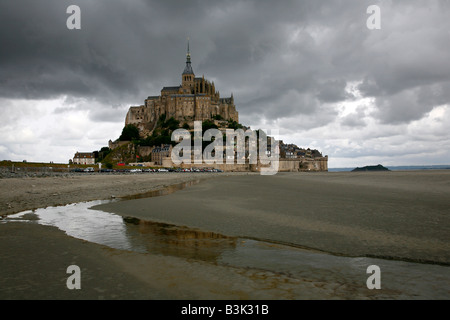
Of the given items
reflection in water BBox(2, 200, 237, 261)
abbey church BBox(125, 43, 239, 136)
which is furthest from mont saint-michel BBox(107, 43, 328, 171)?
reflection in water BBox(2, 200, 237, 261)

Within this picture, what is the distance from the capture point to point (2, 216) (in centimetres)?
1178

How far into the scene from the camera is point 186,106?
133m

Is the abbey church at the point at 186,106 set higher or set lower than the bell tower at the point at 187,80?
lower

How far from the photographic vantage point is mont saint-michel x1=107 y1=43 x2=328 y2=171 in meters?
108

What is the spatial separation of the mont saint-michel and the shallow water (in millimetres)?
91967

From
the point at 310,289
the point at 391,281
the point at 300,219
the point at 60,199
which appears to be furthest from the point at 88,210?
the point at 391,281

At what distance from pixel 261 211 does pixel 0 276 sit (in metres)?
9.85

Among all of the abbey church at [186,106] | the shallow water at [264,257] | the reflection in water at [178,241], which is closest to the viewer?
the shallow water at [264,257]

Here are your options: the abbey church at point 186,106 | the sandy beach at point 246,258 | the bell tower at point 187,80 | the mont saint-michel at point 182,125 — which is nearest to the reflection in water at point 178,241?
the sandy beach at point 246,258

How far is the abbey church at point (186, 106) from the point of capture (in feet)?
435

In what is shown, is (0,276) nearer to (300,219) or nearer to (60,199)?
(300,219)

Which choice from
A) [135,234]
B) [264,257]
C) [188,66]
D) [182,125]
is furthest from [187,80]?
[264,257]

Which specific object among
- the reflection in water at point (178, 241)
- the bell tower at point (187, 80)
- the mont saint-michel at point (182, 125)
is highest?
the bell tower at point (187, 80)

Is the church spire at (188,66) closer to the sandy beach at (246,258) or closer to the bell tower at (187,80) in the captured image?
the bell tower at (187,80)
